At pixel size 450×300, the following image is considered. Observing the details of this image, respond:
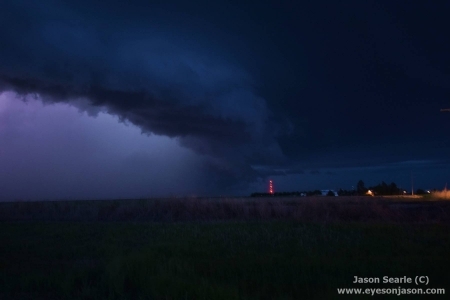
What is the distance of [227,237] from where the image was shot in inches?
831

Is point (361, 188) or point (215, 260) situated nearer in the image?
point (215, 260)

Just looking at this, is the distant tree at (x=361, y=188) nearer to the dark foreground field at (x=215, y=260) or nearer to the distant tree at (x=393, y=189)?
the distant tree at (x=393, y=189)

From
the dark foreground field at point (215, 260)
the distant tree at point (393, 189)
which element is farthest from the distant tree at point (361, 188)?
the dark foreground field at point (215, 260)

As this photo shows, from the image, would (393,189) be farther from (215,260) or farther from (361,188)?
(215,260)

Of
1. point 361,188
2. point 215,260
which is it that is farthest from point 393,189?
point 215,260

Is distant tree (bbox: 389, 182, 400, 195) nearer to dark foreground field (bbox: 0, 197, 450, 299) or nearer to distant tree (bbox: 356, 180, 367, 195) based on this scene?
distant tree (bbox: 356, 180, 367, 195)

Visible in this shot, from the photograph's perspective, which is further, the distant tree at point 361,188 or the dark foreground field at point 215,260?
the distant tree at point 361,188

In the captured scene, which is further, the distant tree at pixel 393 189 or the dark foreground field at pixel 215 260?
the distant tree at pixel 393 189

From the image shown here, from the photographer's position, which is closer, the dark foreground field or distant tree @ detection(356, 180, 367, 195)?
the dark foreground field

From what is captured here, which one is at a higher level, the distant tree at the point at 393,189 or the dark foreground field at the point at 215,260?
the distant tree at the point at 393,189

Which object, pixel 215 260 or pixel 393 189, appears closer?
pixel 215 260

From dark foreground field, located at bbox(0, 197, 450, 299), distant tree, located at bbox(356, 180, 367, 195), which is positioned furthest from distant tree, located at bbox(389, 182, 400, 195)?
dark foreground field, located at bbox(0, 197, 450, 299)

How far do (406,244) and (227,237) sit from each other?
7924 millimetres

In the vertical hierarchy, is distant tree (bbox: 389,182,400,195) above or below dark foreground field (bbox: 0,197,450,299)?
above
